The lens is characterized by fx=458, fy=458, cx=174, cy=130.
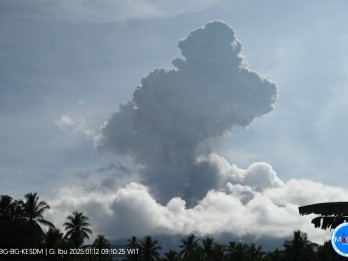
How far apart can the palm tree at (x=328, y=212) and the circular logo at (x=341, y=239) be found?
54cm

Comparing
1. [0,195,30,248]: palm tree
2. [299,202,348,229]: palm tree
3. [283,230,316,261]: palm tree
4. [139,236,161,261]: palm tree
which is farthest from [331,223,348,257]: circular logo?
[139,236,161,261]: palm tree

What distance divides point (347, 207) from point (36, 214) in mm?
61372

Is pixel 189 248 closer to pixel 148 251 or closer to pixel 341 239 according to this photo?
pixel 148 251

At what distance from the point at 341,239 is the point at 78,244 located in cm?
6994

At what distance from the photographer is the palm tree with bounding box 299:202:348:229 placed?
13047mm

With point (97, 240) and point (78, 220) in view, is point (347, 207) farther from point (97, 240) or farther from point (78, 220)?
point (97, 240)

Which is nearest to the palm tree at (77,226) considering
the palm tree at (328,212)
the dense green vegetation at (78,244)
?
the dense green vegetation at (78,244)

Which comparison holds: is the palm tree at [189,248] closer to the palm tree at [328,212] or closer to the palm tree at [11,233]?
the palm tree at [11,233]

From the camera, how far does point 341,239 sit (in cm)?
1259

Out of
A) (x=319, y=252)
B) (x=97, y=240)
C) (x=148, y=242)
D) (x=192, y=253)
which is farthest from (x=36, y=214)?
(x=192, y=253)

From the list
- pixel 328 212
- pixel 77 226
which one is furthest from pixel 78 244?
pixel 328 212

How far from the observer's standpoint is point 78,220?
8400cm

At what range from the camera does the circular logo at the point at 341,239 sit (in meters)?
12.6

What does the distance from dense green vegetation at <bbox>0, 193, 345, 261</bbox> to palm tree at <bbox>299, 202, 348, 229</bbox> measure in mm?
1766
